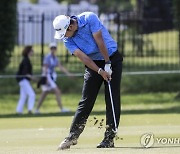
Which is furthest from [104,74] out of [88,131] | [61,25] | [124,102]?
[124,102]

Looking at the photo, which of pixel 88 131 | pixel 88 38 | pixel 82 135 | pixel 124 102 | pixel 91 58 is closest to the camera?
pixel 88 38

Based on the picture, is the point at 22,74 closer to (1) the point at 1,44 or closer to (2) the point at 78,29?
(1) the point at 1,44

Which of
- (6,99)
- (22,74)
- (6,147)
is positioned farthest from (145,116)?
(6,99)

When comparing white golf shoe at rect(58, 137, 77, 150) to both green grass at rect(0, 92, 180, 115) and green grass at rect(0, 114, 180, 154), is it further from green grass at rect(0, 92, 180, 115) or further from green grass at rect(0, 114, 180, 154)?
green grass at rect(0, 92, 180, 115)

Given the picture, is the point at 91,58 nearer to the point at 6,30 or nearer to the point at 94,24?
the point at 94,24

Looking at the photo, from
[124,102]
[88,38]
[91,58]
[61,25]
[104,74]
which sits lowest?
[124,102]

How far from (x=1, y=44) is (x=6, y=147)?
1435cm

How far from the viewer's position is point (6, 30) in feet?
81.7

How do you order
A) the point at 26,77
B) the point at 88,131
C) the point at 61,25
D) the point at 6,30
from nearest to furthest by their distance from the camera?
the point at 61,25
the point at 88,131
the point at 26,77
the point at 6,30

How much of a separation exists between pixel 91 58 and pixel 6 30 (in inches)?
589

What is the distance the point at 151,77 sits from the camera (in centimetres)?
2422

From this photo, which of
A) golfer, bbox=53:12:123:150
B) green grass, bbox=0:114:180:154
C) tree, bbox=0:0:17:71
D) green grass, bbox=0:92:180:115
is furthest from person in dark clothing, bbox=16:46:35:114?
golfer, bbox=53:12:123:150

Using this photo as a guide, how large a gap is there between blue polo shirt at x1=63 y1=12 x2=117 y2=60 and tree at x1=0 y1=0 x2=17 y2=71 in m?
14.7

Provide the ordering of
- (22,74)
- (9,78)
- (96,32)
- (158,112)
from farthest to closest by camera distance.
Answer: (9,78)
(22,74)
(158,112)
(96,32)
